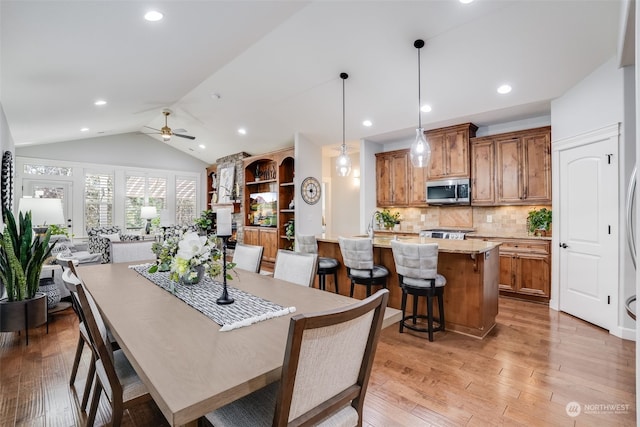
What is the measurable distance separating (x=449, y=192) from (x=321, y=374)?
15.5ft

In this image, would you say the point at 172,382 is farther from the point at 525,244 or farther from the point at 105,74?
the point at 525,244

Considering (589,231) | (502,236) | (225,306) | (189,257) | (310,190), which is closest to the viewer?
(225,306)

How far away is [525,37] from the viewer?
314 centimetres

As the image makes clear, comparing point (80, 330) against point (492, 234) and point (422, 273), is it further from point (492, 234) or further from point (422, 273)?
point (492, 234)

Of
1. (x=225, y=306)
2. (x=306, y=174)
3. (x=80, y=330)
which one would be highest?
(x=306, y=174)

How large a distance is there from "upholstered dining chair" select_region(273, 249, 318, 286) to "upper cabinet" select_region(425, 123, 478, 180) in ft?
12.3

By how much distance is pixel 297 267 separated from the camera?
7.72ft

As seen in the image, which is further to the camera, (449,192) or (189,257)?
(449,192)

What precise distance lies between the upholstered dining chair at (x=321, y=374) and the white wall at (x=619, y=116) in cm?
315

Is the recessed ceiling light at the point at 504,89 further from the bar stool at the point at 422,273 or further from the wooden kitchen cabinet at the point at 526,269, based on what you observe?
the bar stool at the point at 422,273

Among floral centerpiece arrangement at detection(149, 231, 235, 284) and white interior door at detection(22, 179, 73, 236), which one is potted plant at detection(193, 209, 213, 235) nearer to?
white interior door at detection(22, 179, 73, 236)

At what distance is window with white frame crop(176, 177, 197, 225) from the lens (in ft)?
30.2

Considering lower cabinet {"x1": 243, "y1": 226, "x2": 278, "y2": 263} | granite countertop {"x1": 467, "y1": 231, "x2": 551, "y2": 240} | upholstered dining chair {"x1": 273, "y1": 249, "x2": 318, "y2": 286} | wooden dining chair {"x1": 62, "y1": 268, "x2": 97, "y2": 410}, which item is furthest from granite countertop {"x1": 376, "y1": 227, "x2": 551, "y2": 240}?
wooden dining chair {"x1": 62, "y1": 268, "x2": 97, "y2": 410}

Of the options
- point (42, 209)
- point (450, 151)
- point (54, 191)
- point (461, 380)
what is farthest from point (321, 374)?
point (54, 191)
